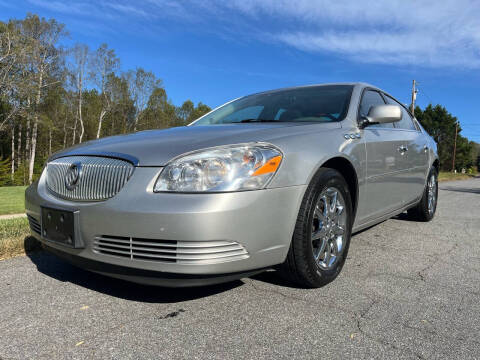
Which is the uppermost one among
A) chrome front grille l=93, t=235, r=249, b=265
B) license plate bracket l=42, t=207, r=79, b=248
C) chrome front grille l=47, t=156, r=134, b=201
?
chrome front grille l=47, t=156, r=134, b=201

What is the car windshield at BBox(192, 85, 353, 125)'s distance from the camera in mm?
3121

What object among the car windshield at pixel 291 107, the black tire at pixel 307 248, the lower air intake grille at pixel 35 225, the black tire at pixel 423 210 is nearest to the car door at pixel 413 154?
the black tire at pixel 423 210

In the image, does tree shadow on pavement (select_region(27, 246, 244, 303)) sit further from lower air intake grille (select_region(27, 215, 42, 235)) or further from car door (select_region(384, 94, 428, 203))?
car door (select_region(384, 94, 428, 203))

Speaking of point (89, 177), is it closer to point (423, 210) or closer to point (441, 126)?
point (423, 210)

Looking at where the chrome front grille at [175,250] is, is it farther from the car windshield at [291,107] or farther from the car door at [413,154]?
the car door at [413,154]

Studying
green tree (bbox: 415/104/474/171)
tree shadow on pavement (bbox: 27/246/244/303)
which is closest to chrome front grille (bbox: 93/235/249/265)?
tree shadow on pavement (bbox: 27/246/244/303)

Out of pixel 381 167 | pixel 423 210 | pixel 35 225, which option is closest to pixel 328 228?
pixel 381 167

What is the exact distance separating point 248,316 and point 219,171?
0.80 m

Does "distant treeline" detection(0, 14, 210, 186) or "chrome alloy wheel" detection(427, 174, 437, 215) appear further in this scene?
"distant treeline" detection(0, 14, 210, 186)

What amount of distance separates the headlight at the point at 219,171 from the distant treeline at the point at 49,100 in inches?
975

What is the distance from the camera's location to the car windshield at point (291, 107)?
123 inches

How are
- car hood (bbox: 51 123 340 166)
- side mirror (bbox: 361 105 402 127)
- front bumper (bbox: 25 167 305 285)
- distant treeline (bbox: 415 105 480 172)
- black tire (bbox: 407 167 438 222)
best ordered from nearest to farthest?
front bumper (bbox: 25 167 305 285)
car hood (bbox: 51 123 340 166)
side mirror (bbox: 361 105 402 127)
black tire (bbox: 407 167 438 222)
distant treeline (bbox: 415 105 480 172)

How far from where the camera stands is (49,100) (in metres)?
34.7

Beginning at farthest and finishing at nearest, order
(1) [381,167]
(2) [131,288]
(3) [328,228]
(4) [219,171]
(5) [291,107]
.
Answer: (5) [291,107], (1) [381,167], (3) [328,228], (2) [131,288], (4) [219,171]
